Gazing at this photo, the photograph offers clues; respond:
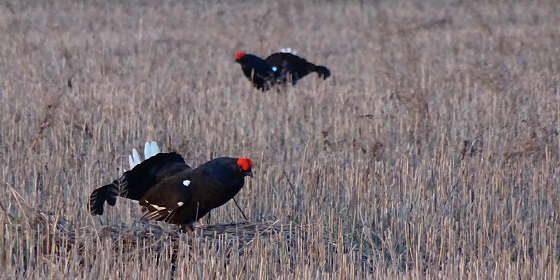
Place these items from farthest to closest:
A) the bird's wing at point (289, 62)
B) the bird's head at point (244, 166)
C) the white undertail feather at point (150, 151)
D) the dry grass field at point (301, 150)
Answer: the bird's wing at point (289, 62) → the white undertail feather at point (150, 151) → the bird's head at point (244, 166) → the dry grass field at point (301, 150)

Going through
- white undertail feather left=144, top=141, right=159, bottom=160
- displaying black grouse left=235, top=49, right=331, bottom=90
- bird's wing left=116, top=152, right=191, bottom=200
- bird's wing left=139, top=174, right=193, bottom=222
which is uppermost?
displaying black grouse left=235, top=49, right=331, bottom=90

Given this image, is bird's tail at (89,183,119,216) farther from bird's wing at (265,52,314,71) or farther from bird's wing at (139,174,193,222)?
bird's wing at (265,52,314,71)

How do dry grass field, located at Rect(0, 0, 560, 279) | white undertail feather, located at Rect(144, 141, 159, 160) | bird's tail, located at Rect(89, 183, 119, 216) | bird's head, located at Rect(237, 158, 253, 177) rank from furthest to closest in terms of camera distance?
white undertail feather, located at Rect(144, 141, 159, 160), bird's tail, located at Rect(89, 183, 119, 216), bird's head, located at Rect(237, 158, 253, 177), dry grass field, located at Rect(0, 0, 560, 279)

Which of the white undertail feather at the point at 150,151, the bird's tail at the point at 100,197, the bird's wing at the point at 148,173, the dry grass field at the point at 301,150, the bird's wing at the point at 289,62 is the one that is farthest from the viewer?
the bird's wing at the point at 289,62

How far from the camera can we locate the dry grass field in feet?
16.0

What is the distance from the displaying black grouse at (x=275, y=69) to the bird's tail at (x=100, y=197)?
17.0 feet

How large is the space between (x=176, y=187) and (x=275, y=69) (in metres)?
5.44

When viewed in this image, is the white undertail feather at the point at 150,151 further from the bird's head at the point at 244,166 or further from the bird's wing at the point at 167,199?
the bird's head at the point at 244,166

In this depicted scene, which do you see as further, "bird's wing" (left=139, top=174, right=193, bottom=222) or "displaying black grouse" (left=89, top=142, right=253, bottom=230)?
"bird's wing" (left=139, top=174, right=193, bottom=222)

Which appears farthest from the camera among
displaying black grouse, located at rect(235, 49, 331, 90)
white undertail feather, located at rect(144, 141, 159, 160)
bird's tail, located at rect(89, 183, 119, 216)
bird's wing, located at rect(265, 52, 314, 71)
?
bird's wing, located at rect(265, 52, 314, 71)

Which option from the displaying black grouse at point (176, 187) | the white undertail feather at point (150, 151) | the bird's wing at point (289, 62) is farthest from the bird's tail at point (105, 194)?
the bird's wing at point (289, 62)

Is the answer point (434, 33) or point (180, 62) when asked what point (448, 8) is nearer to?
point (434, 33)

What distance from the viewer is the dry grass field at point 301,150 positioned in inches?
192

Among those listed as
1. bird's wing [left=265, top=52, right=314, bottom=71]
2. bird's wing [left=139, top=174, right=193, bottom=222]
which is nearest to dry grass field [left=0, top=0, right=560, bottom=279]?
bird's wing [left=139, top=174, right=193, bottom=222]
